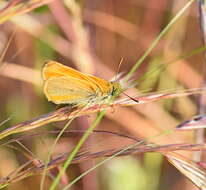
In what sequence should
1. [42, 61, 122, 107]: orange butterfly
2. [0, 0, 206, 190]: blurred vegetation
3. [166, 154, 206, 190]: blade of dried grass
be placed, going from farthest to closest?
[0, 0, 206, 190]: blurred vegetation → [42, 61, 122, 107]: orange butterfly → [166, 154, 206, 190]: blade of dried grass

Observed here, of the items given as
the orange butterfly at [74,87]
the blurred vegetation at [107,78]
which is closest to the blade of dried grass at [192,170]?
the orange butterfly at [74,87]

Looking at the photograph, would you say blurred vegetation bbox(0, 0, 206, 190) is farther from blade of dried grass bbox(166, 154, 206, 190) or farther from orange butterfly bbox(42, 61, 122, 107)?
blade of dried grass bbox(166, 154, 206, 190)

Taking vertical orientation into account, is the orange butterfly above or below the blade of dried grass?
above

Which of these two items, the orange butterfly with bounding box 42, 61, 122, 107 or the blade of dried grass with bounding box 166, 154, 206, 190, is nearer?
the blade of dried grass with bounding box 166, 154, 206, 190

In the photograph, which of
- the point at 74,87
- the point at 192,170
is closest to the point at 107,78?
the point at 74,87

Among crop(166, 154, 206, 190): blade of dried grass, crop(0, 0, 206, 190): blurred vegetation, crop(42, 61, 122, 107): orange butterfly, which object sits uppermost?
crop(0, 0, 206, 190): blurred vegetation

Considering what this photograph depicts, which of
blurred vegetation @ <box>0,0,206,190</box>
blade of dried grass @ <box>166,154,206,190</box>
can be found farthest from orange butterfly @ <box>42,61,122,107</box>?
blurred vegetation @ <box>0,0,206,190</box>

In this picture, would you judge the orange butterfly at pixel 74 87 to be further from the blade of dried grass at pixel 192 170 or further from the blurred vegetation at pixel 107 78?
the blurred vegetation at pixel 107 78

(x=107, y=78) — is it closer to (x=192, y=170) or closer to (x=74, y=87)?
(x=74, y=87)

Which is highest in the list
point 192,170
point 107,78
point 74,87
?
point 107,78
